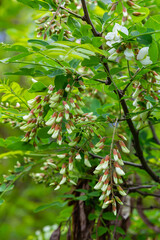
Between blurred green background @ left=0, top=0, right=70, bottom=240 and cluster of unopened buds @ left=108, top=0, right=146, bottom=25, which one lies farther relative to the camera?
blurred green background @ left=0, top=0, right=70, bottom=240

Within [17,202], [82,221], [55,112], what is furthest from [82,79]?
[17,202]

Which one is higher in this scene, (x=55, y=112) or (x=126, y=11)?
(x=126, y=11)

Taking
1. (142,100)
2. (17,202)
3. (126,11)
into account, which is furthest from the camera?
(17,202)

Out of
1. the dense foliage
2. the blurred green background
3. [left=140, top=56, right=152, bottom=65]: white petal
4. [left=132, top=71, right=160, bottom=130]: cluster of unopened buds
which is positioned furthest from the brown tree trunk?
the blurred green background

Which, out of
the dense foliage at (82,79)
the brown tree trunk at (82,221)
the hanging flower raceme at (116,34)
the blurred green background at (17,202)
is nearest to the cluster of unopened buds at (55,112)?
the dense foliage at (82,79)

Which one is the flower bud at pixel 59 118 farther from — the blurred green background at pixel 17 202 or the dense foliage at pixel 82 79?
the blurred green background at pixel 17 202

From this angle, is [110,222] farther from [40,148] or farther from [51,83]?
[51,83]

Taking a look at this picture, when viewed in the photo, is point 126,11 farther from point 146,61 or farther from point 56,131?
point 56,131

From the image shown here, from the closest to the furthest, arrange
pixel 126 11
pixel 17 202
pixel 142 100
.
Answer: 1. pixel 126 11
2. pixel 142 100
3. pixel 17 202

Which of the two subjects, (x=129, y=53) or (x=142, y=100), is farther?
(x=142, y=100)

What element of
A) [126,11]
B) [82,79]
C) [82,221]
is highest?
[126,11]

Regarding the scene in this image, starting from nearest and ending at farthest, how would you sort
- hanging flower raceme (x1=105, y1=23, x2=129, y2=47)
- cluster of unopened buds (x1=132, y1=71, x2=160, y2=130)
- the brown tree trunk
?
1. hanging flower raceme (x1=105, y1=23, x2=129, y2=47)
2. cluster of unopened buds (x1=132, y1=71, x2=160, y2=130)
3. the brown tree trunk

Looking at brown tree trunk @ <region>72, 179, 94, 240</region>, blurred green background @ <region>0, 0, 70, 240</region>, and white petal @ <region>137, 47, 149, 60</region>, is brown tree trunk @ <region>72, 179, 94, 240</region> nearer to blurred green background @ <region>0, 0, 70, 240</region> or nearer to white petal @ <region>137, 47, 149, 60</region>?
white petal @ <region>137, 47, 149, 60</region>

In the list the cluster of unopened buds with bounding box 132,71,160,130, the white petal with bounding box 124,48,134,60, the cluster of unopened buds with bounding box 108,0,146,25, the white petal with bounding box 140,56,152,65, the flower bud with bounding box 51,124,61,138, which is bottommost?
the flower bud with bounding box 51,124,61,138
